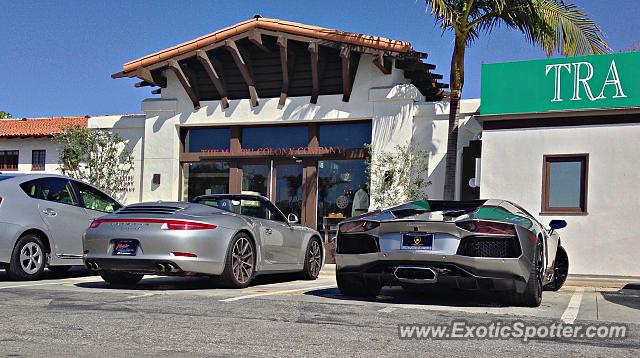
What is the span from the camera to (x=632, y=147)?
12883 millimetres

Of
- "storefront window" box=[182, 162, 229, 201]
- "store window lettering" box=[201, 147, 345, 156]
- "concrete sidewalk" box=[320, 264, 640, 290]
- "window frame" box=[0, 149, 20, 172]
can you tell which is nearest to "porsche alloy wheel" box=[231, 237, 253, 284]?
"concrete sidewalk" box=[320, 264, 640, 290]

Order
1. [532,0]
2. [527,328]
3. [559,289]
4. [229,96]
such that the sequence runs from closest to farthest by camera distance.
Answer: [527,328]
[559,289]
[532,0]
[229,96]

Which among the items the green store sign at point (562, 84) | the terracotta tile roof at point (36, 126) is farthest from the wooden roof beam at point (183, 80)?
the green store sign at point (562, 84)

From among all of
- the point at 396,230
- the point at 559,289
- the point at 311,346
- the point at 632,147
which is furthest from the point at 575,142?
the point at 311,346

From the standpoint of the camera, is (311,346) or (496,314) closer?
(311,346)

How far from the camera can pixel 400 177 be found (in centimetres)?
1608

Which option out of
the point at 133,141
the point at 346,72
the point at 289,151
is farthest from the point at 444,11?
the point at 133,141

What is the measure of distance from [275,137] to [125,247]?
10.1m

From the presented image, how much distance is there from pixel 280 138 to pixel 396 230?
11.1 m

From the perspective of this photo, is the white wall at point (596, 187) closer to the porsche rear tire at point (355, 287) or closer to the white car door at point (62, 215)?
the porsche rear tire at point (355, 287)

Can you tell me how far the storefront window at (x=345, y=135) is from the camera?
17.4m

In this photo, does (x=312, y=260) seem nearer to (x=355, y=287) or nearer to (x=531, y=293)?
(x=355, y=287)

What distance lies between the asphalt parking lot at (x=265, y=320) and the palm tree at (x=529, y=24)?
678 cm

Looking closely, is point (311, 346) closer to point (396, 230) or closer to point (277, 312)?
point (277, 312)
